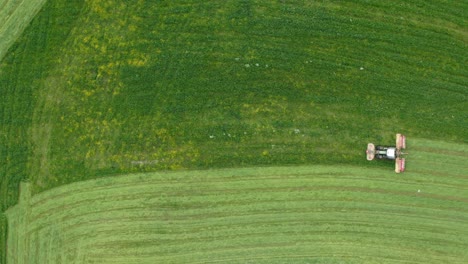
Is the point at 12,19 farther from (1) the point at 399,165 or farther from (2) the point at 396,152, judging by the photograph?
(1) the point at 399,165

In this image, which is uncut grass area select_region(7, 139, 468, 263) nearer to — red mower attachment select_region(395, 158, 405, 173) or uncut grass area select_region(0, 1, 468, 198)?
red mower attachment select_region(395, 158, 405, 173)

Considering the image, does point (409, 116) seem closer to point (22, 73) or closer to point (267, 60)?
point (267, 60)

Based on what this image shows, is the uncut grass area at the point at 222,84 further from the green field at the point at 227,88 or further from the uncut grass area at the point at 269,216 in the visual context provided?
the uncut grass area at the point at 269,216

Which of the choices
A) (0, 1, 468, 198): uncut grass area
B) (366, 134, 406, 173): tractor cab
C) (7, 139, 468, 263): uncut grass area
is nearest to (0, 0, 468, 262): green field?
(0, 1, 468, 198): uncut grass area

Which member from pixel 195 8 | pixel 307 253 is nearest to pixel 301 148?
pixel 307 253

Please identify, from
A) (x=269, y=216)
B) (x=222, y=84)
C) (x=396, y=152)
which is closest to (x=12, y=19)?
(x=222, y=84)
